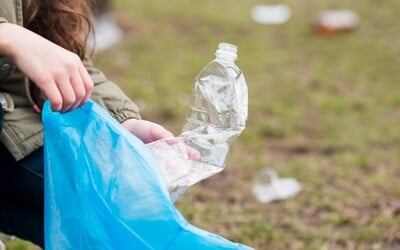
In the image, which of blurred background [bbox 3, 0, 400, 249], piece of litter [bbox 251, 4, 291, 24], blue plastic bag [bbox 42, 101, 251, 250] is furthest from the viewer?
piece of litter [bbox 251, 4, 291, 24]

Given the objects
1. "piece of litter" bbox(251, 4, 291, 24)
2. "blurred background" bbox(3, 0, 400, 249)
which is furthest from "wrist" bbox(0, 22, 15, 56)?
"piece of litter" bbox(251, 4, 291, 24)

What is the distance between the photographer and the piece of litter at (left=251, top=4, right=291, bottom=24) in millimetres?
7070

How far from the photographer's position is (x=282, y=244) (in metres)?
2.75

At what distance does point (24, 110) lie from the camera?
5.86 feet

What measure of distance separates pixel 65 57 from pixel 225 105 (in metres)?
0.34

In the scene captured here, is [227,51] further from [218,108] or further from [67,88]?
[67,88]

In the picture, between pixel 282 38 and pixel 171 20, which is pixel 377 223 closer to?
pixel 282 38

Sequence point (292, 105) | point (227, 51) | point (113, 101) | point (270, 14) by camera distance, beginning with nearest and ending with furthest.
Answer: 1. point (227, 51)
2. point (113, 101)
3. point (292, 105)
4. point (270, 14)

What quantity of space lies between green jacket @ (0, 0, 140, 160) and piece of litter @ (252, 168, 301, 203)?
1579 millimetres

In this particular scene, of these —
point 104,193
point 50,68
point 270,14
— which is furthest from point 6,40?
point 270,14

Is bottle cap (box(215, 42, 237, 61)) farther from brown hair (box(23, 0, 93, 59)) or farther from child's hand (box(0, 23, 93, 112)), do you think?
brown hair (box(23, 0, 93, 59))

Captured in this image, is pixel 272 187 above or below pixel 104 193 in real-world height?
below

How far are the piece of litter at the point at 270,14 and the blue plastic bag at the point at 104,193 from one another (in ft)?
18.7

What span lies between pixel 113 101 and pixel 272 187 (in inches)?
66.0
